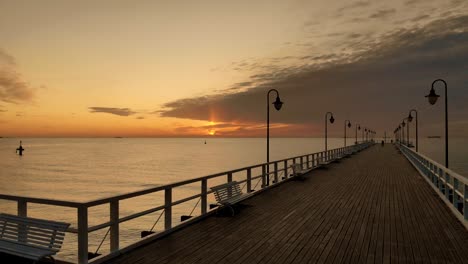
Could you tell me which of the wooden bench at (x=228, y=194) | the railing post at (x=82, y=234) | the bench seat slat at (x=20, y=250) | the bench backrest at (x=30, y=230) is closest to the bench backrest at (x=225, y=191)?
the wooden bench at (x=228, y=194)

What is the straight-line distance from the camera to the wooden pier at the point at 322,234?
672cm

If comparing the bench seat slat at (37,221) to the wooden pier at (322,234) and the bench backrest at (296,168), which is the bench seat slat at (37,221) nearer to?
the wooden pier at (322,234)

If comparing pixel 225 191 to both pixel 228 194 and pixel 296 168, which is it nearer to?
pixel 228 194

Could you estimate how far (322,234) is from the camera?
8375 millimetres

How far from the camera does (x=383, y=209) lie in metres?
11.3

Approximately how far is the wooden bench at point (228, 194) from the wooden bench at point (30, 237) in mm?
4764

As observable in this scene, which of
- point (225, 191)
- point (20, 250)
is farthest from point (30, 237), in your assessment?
point (225, 191)

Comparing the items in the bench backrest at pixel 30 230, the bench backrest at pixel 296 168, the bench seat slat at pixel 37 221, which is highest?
the bench seat slat at pixel 37 221

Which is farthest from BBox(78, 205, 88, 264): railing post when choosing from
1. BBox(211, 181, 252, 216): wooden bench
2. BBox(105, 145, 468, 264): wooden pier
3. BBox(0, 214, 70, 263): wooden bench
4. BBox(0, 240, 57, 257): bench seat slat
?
BBox(211, 181, 252, 216): wooden bench

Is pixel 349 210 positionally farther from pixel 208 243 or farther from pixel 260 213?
pixel 208 243

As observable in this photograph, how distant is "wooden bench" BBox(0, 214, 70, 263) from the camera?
5582 mm

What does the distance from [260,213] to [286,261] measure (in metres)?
4.20

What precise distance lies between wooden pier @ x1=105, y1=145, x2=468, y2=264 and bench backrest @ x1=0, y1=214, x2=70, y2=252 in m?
1.15

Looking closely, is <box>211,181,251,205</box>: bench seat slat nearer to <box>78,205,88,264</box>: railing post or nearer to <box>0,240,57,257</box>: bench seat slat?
<box>78,205,88,264</box>: railing post
